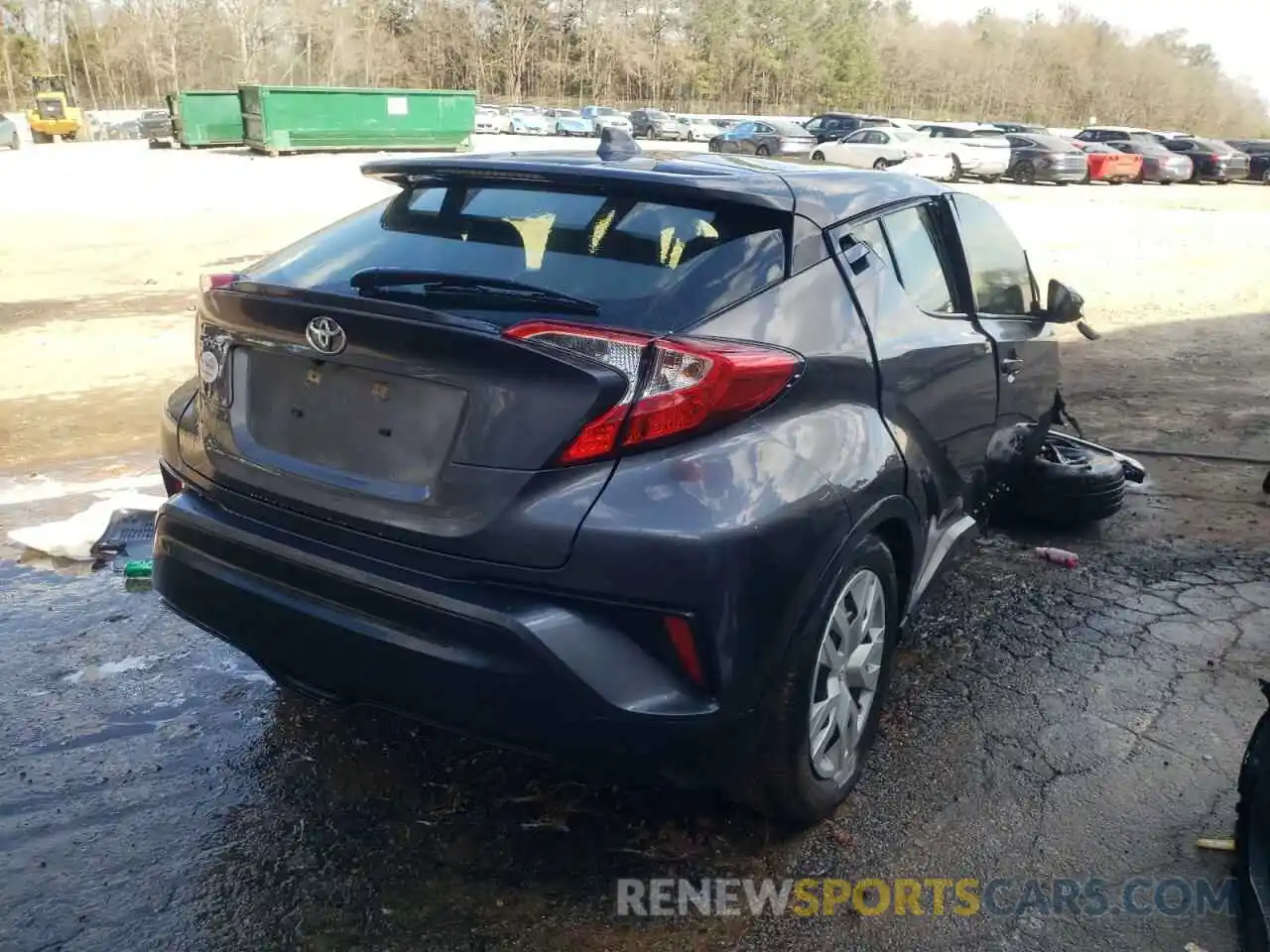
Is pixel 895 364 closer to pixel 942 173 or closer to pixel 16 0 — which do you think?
pixel 942 173

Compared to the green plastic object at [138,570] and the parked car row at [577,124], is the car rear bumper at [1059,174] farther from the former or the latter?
the green plastic object at [138,570]

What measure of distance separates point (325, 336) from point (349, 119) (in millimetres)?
36028

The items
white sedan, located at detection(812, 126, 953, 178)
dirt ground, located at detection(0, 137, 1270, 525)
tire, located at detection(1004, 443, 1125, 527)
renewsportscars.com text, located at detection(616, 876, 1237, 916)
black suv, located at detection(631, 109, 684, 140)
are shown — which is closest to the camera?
renewsportscars.com text, located at detection(616, 876, 1237, 916)

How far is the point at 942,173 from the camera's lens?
28938 mm

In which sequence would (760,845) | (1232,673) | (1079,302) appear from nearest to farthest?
1. (760,845)
2. (1232,673)
3. (1079,302)

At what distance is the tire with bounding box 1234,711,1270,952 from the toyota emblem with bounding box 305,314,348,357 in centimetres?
247

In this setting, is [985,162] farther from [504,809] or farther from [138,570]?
[504,809]

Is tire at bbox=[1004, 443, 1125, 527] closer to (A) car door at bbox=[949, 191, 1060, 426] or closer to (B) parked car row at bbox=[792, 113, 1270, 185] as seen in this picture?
(A) car door at bbox=[949, 191, 1060, 426]

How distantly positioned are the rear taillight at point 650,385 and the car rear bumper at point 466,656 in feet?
1.23

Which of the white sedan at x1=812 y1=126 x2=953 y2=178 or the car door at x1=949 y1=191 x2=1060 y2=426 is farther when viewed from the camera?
the white sedan at x1=812 y1=126 x2=953 y2=178

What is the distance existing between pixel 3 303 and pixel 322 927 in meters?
Result: 10.2

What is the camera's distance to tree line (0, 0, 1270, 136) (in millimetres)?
73875

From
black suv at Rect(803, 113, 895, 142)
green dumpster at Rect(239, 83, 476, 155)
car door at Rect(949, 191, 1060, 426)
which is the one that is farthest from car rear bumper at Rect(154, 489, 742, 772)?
black suv at Rect(803, 113, 895, 142)

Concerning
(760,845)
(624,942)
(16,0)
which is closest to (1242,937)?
(760,845)
